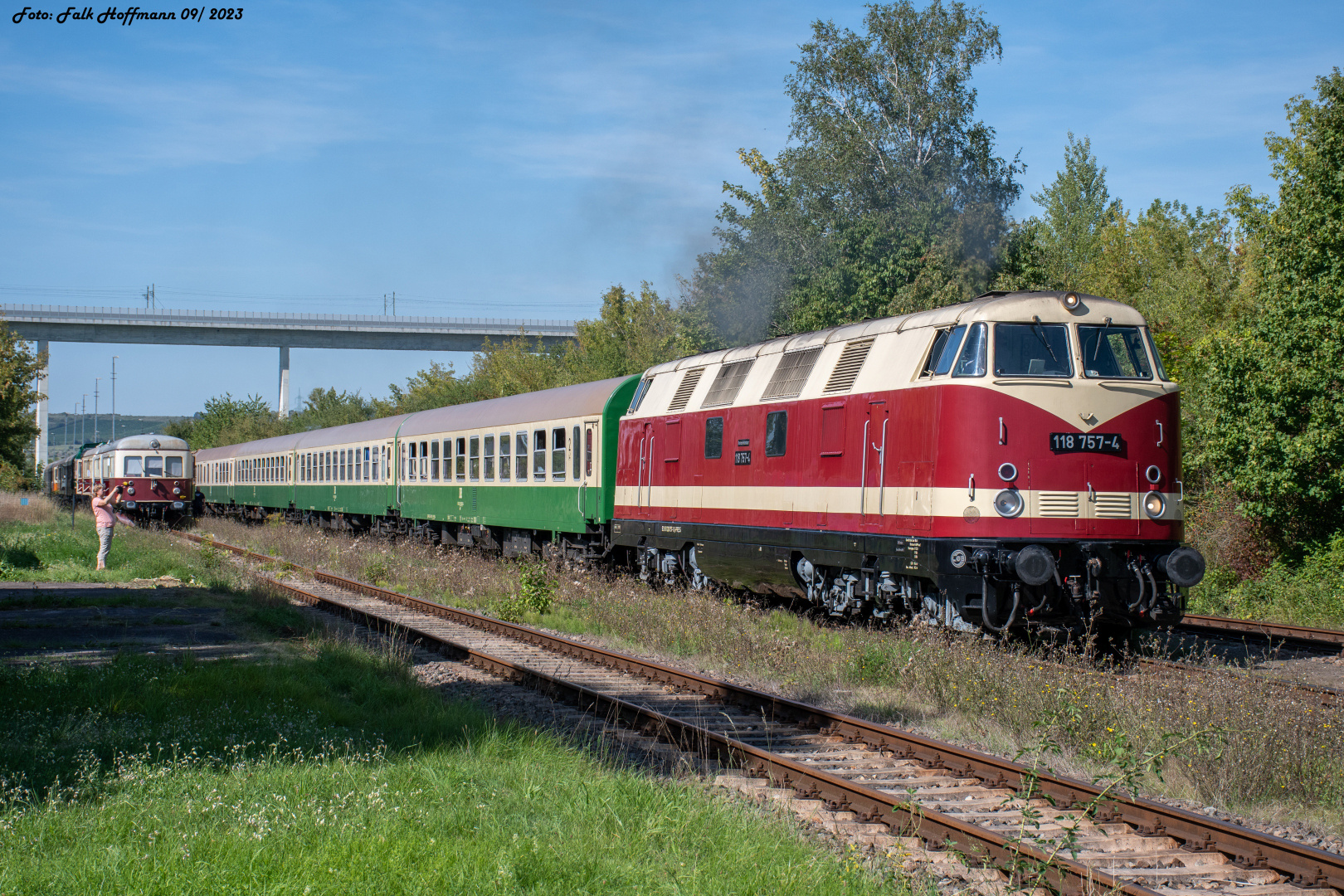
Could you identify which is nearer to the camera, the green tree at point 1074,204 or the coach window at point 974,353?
the coach window at point 974,353

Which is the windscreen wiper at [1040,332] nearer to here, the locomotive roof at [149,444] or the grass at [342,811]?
the grass at [342,811]

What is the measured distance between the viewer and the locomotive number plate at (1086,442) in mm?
10922

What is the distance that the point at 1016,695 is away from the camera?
8.88 meters

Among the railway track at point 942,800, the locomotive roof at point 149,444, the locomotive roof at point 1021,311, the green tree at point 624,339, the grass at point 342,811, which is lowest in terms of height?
the railway track at point 942,800

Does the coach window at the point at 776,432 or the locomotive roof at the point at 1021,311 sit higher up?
the locomotive roof at the point at 1021,311

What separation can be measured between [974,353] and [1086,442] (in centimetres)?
139

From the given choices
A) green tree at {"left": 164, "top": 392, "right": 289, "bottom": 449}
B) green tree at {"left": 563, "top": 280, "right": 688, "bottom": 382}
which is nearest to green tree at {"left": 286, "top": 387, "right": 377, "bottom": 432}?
green tree at {"left": 164, "top": 392, "right": 289, "bottom": 449}

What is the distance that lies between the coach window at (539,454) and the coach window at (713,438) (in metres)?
5.85

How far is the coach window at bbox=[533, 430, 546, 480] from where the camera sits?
69.1 ft

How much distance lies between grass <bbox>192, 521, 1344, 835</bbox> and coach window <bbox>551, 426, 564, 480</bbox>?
4.24m

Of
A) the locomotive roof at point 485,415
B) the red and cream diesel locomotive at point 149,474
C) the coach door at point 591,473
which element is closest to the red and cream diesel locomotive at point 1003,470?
the coach door at point 591,473

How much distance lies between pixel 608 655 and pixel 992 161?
27.5m

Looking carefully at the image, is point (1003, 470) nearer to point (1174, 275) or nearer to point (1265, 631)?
point (1265, 631)

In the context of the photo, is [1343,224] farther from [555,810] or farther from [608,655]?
[555,810]
